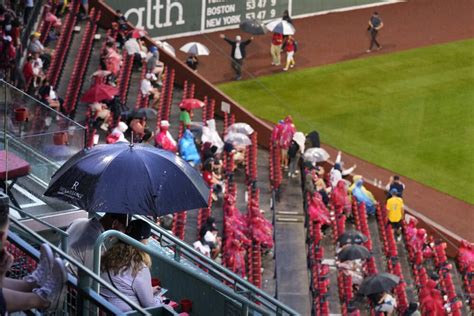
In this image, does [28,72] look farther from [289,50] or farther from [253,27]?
[289,50]

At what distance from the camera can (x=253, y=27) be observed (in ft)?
95.8

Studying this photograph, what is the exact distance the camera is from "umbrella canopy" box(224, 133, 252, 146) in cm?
2145

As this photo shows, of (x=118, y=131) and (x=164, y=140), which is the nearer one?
(x=118, y=131)

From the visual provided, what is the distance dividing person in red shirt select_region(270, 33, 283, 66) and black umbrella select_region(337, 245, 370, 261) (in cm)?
1184

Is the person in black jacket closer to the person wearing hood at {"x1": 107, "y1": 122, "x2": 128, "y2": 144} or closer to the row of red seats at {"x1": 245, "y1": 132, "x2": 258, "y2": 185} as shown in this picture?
the row of red seats at {"x1": 245, "y1": 132, "x2": 258, "y2": 185}

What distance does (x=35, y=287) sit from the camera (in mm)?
6203

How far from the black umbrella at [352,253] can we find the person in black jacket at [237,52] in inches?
428

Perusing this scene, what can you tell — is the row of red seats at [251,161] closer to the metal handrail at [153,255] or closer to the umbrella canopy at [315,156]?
the umbrella canopy at [315,156]

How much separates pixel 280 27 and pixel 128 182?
21.5 metres

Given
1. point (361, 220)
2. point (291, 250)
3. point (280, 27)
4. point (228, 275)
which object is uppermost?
point (280, 27)

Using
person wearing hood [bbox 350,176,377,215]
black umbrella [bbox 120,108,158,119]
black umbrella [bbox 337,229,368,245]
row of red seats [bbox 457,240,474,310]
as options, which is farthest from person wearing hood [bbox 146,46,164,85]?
row of red seats [bbox 457,240,474,310]

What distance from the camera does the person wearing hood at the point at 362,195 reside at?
2177 centimetres

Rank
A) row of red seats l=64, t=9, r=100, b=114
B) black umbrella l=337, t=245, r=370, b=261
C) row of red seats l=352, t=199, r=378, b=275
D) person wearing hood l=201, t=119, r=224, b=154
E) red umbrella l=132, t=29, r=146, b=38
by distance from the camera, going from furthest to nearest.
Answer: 1. red umbrella l=132, t=29, r=146, b=38
2. row of red seats l=64, t=9, r=100, b=114
3. person wearing hood l=201, t=119, r=224, b=154
4. row of red seats l=352, t=199, r=378, b=275
5. black umbrella l=337, t=245, r=370, b=261

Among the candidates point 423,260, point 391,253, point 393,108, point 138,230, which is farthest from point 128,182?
point 393,108
